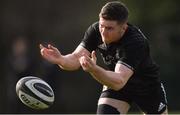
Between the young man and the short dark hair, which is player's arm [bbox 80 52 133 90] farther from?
the short dark hair

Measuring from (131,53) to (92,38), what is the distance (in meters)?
0.98

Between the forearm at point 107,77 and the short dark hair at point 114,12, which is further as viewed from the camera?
the short dark hair at point 114,12

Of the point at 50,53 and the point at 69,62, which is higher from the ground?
the point at 50,53

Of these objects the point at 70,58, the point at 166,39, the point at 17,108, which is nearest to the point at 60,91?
the point at 17,108

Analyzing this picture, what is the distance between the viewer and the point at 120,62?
375 inches

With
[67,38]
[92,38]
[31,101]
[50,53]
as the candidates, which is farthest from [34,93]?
[67,38]

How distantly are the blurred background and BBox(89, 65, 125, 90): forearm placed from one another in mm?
11027

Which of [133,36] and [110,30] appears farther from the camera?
[133,36]

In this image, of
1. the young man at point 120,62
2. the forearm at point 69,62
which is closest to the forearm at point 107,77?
the young man at point 120,62

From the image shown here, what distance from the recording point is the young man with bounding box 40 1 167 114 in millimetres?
9461

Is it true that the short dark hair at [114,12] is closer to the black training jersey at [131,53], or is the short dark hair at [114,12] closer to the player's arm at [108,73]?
Result: the black training jersey at [131,53]

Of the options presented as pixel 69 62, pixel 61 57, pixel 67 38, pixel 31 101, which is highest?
pixel 61 57

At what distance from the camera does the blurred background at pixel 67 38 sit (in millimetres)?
21594

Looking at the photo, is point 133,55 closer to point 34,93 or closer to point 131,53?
point 131,53
